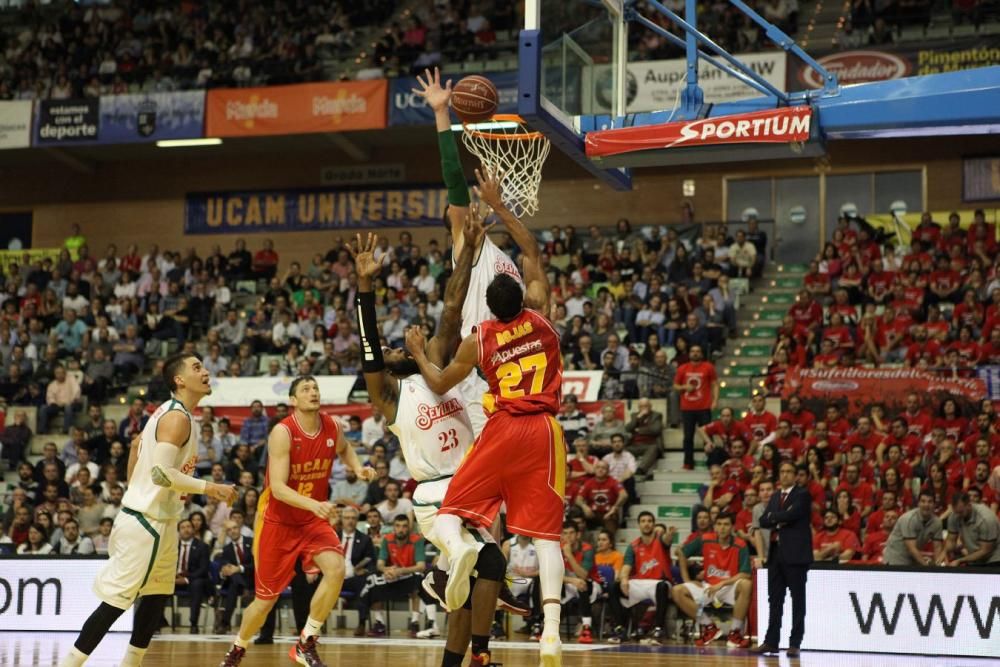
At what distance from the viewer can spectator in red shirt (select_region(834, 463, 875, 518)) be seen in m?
14.8

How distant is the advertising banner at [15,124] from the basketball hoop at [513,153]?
61.9ft

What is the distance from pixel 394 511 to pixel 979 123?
31.9 feet

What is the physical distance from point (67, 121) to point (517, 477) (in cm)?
2169

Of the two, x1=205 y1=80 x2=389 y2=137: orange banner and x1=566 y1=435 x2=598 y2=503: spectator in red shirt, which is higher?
x1=205 y1=80 x2=389 y2=137: orange banner

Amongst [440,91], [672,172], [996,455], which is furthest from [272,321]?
[440,91]

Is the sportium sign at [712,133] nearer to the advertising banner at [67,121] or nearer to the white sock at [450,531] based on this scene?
the white sock at [450,531]

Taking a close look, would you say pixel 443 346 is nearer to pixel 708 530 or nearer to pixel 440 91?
pixel 440 91

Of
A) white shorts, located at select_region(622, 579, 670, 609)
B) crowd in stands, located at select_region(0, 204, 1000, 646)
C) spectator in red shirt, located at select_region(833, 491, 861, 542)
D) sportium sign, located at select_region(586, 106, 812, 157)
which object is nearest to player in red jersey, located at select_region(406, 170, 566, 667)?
sportium sign, located at select_region(586, 106, 812, 157)

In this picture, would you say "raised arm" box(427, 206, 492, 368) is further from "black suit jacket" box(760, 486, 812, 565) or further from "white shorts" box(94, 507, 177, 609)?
"black suit jacket" box(760, 486, 812, 565)

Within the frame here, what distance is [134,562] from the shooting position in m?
7.86

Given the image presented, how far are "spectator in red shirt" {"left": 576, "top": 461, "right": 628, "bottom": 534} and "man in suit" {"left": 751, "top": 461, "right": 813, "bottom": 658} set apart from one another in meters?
3.37

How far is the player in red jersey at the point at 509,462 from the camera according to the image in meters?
7.25

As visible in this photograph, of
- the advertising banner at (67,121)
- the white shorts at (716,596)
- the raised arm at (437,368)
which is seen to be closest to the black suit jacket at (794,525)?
the white shorts at (716,596)

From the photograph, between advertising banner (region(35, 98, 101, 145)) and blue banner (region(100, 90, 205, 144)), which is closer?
blue banner (region(100, 90, 205, 144))
